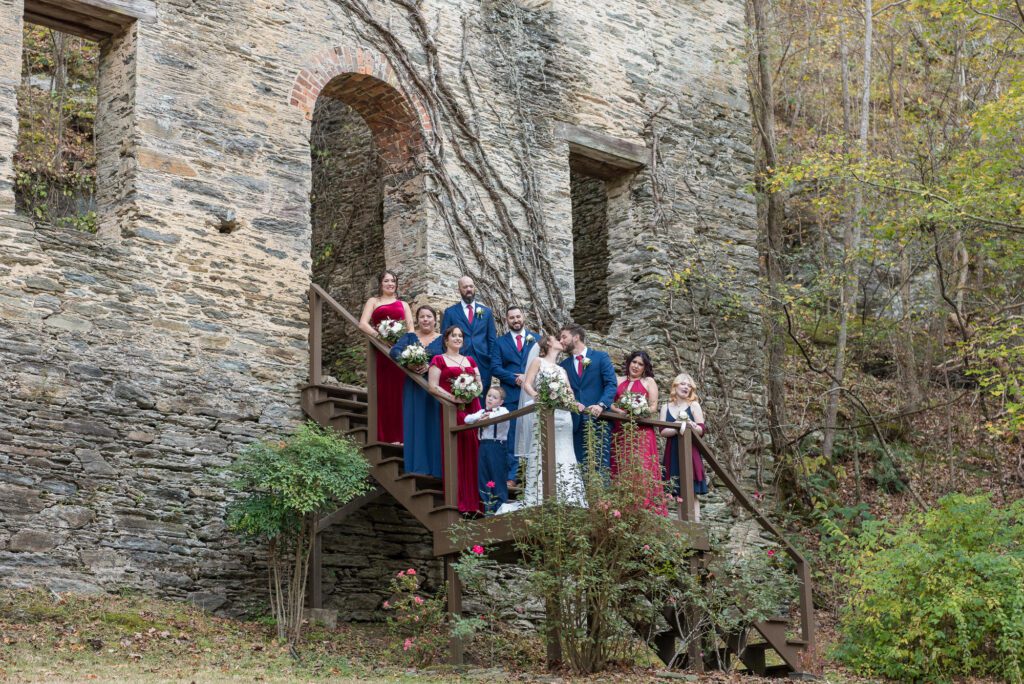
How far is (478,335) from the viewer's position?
10.7m

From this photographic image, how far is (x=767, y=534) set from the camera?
14406 millimetres

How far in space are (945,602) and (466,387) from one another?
4.45m

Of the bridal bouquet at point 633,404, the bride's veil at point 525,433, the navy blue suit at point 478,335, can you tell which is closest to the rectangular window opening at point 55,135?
the navy blue suit at point 478,335

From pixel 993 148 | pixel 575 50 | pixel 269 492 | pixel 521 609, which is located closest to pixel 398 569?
pixel 521 609

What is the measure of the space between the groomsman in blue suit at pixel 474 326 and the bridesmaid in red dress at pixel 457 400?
47 centimetres

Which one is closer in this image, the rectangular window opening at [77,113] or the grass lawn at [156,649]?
the grass lawn at [156,649]

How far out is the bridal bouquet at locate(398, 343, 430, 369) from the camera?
32.3ft

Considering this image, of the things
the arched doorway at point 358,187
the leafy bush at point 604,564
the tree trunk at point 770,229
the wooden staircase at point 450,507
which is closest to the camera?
the leafy bush at point 604,564

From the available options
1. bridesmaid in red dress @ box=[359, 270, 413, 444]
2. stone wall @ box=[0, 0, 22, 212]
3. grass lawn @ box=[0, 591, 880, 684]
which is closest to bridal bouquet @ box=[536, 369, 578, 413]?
bridesmaid in red dress @ box=[359, 270, 413, 444]

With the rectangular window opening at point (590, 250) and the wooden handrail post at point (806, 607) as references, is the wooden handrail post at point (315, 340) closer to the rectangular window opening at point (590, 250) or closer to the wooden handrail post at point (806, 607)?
the wooden handrail post at point (806, 607)

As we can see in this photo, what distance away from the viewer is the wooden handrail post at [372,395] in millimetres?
10156

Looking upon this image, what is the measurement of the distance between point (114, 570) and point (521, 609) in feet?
13.4

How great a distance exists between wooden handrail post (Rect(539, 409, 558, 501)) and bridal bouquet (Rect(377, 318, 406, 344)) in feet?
5.71

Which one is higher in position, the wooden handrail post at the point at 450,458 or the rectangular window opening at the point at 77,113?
the rectangular window opening at the point at 77,113
